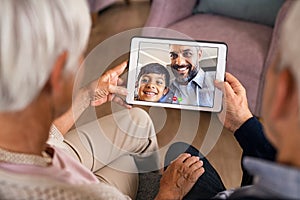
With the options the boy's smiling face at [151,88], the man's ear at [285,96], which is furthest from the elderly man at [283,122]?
the boy's smiling face at [151,88]

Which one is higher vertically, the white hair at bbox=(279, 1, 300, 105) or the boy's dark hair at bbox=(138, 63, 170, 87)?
the white hair at bbox=(279, 1, 300, 105)

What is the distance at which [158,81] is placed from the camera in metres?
1.38

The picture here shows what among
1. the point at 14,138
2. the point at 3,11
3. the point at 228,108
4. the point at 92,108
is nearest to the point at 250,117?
the point at 228,108

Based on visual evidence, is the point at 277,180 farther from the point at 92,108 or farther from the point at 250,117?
the point at 92,108

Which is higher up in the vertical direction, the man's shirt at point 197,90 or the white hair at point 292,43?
the white hair at point 292,43

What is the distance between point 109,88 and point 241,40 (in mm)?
668

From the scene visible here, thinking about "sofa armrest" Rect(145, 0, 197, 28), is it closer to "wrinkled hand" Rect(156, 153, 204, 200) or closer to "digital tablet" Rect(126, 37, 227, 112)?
"digital tablet" Rect(126, 37, 227, 112)

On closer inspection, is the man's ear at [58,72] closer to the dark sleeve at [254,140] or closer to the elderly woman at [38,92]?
the elderly woman at [38,92]

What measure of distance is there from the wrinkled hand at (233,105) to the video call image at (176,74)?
1.5 inches

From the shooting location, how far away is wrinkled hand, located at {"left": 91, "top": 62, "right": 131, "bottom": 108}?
1.38 meters

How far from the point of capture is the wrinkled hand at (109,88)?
138 cm

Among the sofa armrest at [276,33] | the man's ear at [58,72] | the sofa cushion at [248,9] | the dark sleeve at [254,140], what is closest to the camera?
the man's ear at [58,72]

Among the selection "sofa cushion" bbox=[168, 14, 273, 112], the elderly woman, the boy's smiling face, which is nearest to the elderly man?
the elderly woman

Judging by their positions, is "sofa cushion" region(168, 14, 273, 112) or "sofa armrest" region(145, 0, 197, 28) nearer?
"sofa cushion" region(168, 14, 273, 112)
